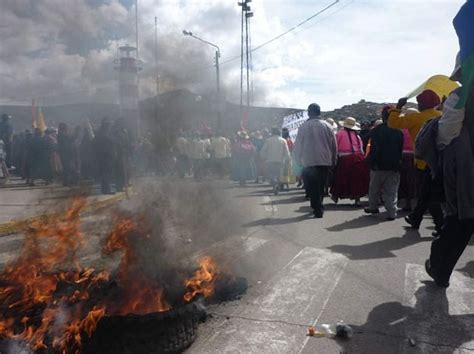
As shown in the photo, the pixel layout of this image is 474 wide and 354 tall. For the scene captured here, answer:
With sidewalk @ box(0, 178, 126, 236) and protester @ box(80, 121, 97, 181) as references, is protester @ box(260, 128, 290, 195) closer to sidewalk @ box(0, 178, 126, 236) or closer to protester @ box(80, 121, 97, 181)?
sidewalk @ box(0, 178, 126, 236)

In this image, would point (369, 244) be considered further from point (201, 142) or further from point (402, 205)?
point (201, 142)

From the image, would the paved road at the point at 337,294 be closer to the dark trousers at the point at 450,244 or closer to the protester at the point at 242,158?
the dark trousers at the point at 450,244

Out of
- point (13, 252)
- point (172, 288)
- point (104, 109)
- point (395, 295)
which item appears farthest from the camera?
point (104, 109)

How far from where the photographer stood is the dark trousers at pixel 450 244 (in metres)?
4.13

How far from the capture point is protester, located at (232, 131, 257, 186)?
1594 cm

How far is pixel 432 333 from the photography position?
3471mm

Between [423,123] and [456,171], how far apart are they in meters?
4.06

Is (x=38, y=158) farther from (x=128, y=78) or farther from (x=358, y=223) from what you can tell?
(x=358, y=223)

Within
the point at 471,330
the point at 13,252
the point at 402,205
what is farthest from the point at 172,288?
the point at 402,205

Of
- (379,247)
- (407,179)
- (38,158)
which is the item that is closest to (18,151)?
(38,158)

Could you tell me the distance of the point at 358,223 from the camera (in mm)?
7977

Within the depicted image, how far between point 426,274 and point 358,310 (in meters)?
1.39

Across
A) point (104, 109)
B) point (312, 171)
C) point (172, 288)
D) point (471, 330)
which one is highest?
point (104, 109)

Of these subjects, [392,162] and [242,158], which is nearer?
[392,162]
